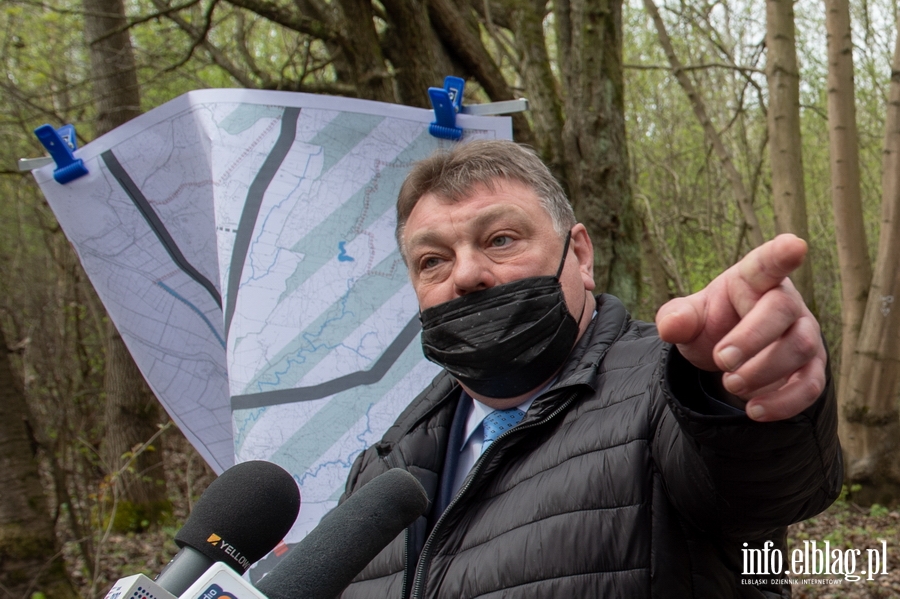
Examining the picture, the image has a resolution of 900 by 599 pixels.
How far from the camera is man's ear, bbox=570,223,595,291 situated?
1.99 metres

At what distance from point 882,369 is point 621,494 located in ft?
18.4

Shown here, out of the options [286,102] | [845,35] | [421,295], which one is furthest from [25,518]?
[845,35]

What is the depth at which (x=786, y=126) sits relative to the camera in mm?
5871

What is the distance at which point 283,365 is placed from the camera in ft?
8.38

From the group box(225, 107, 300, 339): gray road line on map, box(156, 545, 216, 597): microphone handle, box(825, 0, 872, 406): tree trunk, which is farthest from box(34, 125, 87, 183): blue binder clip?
box(825, 0, 872, 406): tree trunk

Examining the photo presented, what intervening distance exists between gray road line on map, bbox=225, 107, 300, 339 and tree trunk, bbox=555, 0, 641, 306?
1.83m

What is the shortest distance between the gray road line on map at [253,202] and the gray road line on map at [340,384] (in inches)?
9.9

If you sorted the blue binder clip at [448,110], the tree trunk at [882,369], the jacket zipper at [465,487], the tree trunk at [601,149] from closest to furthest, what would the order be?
the jacket zipper at [465,487] → the blue binder clip at [448,110] → the tree trunk at [601,149] → the tree trunk at [882,369]

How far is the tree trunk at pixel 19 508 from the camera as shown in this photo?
3.83m

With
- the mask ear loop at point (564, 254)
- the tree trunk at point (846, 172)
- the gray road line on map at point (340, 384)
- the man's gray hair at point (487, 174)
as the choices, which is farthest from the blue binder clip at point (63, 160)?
the tree trunk at point (846, 172)

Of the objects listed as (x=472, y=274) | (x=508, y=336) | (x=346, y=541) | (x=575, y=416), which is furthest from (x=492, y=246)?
(x=346, y=541)

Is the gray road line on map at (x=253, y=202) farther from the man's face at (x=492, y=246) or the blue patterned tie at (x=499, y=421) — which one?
the blue patterned tie at (x=499, y=421)

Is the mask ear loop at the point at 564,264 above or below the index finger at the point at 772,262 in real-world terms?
below

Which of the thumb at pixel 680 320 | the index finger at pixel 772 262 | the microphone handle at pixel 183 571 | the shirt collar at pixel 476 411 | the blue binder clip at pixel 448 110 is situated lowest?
the shirt collar at pixel 476 411
